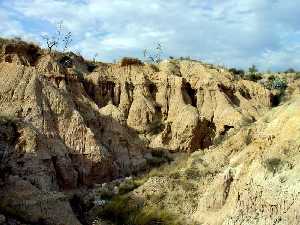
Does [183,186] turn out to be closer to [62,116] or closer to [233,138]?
[233,138]

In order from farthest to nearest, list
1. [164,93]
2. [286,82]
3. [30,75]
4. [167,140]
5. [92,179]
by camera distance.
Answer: [286,82] < [164,93] < [167,140] < [30,75] < [92,179]

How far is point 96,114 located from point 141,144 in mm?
3883

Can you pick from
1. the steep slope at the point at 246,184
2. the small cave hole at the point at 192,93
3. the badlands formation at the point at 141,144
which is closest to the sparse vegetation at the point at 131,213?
the badlands formation at the point at 141,144

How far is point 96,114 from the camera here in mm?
36812

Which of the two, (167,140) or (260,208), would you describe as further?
(167,140)

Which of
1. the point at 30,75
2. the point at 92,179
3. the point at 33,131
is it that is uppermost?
the point at 30,75

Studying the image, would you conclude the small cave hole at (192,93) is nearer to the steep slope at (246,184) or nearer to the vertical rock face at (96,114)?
the vertical rock face at (96,114)

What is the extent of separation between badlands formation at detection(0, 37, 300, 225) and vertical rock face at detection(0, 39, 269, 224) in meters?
0.08

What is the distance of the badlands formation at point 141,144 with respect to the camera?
22.9 meters

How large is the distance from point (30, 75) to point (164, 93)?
15.6 m

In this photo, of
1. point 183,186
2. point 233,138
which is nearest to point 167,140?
point 233,138

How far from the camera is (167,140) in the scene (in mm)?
42500

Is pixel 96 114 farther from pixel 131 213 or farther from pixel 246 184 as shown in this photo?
pixel 246 184

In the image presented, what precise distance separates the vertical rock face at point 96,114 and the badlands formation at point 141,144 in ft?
0.25
